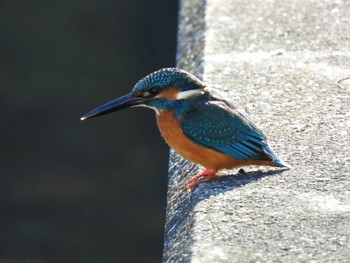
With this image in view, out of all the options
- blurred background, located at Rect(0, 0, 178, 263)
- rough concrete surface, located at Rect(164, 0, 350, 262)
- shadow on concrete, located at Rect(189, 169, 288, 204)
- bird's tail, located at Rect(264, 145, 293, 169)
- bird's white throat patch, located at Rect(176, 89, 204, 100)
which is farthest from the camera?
blurred background, located at Rect(0, 0, 178, 263)

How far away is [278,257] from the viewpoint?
4.16 meters

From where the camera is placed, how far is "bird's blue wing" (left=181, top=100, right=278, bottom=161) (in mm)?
5184

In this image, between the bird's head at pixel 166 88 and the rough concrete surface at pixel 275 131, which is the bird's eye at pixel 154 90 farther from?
the rough concrete surface at pixel 275 131

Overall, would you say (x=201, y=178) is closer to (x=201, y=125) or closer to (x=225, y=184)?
(x=225, y=184)

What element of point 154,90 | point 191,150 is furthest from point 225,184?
point 154,90

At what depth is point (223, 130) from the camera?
524cm

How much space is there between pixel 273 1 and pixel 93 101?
2.54 m

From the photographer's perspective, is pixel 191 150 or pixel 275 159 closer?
pixel 275 159

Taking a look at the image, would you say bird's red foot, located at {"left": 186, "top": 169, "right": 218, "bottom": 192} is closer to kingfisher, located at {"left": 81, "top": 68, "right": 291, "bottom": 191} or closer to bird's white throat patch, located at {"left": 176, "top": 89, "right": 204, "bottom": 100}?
kingfisher, located at {"left": 81, "top": 68, "right": 291, "bottom": 191}

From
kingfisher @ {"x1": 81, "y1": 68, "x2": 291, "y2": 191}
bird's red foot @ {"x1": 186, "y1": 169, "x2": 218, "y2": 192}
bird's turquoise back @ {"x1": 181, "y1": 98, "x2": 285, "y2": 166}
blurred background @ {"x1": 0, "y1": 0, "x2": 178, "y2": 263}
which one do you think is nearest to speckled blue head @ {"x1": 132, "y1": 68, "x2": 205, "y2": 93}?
kingfisher @ {"x1": 81, "y1": 68, "x2": 291, "y2": 191}

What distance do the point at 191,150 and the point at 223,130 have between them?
0.64 ft

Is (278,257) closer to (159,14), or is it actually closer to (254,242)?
(254,242)

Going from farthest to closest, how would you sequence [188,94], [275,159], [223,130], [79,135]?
1. [79,135]
2. [188,94]
3. [223,130]
4. [275,159]

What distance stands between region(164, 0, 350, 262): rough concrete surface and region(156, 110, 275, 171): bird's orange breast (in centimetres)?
8
